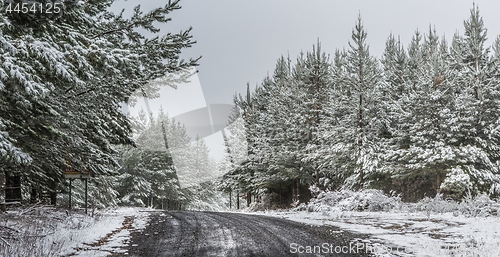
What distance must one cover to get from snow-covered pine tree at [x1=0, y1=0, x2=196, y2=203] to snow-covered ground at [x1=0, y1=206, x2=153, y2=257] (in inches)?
57.8

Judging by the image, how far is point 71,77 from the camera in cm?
600

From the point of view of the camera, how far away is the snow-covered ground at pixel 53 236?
655 centimetres

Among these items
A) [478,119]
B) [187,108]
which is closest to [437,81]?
[478,119]

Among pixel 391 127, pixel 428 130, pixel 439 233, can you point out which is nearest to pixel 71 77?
pixel 439 233

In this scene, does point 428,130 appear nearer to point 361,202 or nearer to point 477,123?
Answer: point 477,123

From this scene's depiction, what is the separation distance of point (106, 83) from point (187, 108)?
12.1m

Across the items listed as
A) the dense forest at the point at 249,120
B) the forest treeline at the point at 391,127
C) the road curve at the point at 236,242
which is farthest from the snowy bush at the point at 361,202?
the road curve at the point at 236,242

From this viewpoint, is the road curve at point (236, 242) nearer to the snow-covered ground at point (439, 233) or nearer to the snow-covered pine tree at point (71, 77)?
the snow-covered ground at point (439, 233)

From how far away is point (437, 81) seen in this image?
73.9ft

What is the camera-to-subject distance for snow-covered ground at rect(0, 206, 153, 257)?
6551 mm

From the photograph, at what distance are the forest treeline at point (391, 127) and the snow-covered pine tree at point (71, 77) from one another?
14.0 metres

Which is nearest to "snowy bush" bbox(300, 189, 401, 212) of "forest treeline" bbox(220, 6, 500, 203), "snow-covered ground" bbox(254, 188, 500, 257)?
"forest treeline" bbox(220, 6, 500, 203)

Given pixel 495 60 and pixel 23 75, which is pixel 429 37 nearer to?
pixel 495 60

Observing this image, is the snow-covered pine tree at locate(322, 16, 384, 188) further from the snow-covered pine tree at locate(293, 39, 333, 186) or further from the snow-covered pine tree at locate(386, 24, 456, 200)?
the snow-covered pine tree at locate(293, 39, 333, 186)
